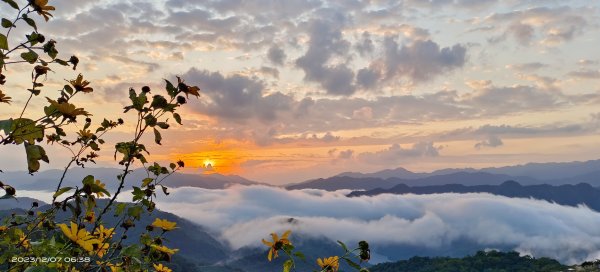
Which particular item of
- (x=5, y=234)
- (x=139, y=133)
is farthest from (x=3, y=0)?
(x=5, y=234)

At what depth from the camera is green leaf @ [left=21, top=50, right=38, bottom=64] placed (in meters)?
3.84

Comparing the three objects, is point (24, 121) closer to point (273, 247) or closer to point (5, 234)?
point (5, 234)

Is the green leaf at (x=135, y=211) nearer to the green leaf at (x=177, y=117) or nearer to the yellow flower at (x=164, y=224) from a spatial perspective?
the yellow flower at (x=164, y=224)

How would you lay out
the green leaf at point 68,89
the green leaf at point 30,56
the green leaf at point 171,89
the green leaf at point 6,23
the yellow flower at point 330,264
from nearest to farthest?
the green leaf at point 6,23 → the green leaf at point 30,56 → the green leaf at point 171,89 → the green leaf at point 68,89 → the yellow flower at point 330,264

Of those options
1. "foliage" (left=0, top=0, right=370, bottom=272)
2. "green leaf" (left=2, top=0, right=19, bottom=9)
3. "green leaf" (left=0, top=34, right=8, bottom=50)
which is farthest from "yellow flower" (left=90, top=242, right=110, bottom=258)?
"green leaf" (left=2, top=0, right=19, bottom=9)

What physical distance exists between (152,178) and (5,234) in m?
1.88

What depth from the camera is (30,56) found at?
12.7ft

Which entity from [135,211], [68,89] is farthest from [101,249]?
[68,89]

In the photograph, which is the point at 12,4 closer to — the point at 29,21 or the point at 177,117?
the point at 29,21

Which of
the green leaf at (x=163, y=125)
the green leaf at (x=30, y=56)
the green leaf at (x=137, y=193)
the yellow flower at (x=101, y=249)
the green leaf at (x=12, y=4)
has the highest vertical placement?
the green leaf at (x=12, y=4)

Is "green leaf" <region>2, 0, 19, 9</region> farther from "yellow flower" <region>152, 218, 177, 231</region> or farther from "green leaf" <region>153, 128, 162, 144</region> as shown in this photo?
"yellow flower" <region>152, 218, 177, 231</region>

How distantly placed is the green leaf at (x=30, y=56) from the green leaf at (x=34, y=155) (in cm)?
88

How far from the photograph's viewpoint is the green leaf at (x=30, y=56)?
384cm

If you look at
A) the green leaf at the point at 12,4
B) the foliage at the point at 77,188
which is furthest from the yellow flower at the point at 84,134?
the green leaf at the point at 12,4
